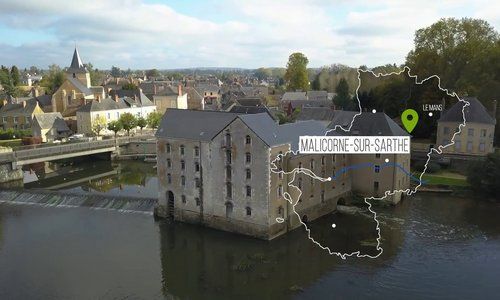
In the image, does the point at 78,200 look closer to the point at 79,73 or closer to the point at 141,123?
the point at 141,123

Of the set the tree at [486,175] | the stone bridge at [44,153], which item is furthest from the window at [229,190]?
the stone bridge at [44,153]

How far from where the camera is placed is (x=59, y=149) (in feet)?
199

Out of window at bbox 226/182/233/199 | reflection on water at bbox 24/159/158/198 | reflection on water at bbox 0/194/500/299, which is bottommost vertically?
reflection on water at bbox 0/194/500/299

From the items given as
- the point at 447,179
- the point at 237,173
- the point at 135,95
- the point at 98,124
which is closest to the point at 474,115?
the point at 447,179

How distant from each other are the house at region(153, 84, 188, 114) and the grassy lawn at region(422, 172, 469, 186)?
60531 mm

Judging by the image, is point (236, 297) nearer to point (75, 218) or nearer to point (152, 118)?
point (75, 218)

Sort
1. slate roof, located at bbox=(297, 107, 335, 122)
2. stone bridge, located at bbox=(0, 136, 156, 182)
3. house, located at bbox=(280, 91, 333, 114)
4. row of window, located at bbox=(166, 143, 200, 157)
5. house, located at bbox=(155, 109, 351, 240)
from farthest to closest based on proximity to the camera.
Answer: house, located at bbox=(280, 91, 333, 114) → slate roof, located at bbox=(297, 107, 335, 122) → stone bridge, located at bbox=(0, 136, 156, 182) → row of window, located at bbox=(166, 143, 200, 157) → house, located at bbox=(155, 109, 351, 240)

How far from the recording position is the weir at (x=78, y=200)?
43688 mm

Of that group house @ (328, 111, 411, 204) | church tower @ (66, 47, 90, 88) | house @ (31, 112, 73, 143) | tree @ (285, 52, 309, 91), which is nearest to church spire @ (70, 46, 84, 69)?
church tower @ (66, 47, 90, 88)

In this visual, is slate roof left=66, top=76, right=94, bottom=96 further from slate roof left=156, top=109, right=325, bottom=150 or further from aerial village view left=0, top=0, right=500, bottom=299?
slate roof left=156, top=109, right=325, bottom=150

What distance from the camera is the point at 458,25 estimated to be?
68375mm

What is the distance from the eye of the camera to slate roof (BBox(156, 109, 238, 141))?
3753 centimetres

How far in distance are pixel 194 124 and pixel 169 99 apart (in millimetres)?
63276

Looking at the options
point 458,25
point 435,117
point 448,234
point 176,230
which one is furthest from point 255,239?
point 458,25
